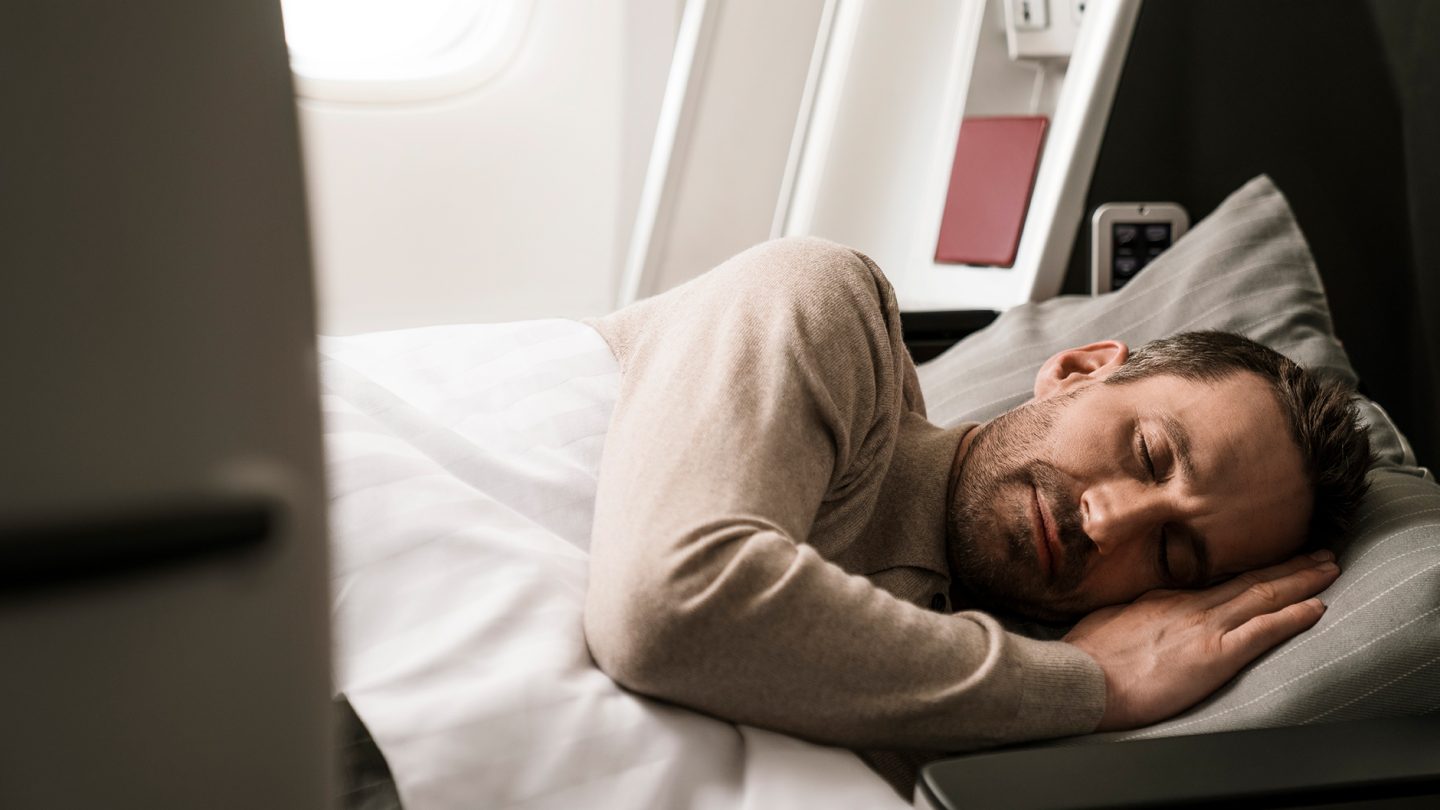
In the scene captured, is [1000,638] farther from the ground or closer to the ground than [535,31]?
closer to the ground

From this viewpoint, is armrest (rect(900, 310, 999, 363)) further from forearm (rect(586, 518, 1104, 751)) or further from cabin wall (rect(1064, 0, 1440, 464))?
forearm (rect(586, 518, 1104, 751))

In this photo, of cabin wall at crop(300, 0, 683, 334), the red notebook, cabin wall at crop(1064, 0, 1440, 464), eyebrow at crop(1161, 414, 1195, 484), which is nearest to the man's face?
eyebrow at crop(1161, 414, 1195, 484)

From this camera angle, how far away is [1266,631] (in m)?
0.95

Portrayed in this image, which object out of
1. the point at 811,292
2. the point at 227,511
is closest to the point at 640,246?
the point at 811,292

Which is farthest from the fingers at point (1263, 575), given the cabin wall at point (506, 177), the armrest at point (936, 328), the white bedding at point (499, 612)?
the cabin wall at point (506, 177)

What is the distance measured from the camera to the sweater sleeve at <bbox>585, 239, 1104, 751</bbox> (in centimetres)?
80

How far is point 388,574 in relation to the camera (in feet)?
3.00

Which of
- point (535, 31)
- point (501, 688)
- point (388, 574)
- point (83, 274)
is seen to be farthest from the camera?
point (535, 31)

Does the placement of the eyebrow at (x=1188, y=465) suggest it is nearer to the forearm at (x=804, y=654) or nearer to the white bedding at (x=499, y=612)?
the forearm at (x=804, y=654)

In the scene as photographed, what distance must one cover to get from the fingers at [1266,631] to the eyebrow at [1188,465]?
93mm

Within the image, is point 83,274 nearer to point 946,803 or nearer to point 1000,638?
point 946,803

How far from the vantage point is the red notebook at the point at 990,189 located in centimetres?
193

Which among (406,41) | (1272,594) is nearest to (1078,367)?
(1272,594)

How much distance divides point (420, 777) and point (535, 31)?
180 cm
